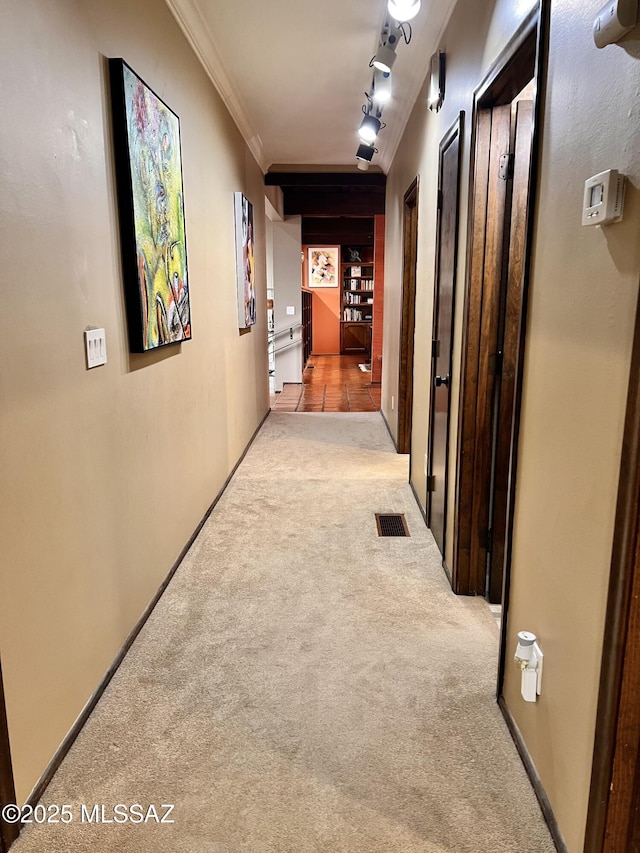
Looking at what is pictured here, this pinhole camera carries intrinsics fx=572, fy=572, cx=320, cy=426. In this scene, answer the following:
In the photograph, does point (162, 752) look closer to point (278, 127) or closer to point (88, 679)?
point (88, 679)

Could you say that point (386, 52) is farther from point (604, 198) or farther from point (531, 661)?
point (531, 661)

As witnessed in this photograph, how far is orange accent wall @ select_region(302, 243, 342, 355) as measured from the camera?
1229 centimetres

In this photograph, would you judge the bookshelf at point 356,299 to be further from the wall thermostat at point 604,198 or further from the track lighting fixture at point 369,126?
the wall thermostat at point 604,198

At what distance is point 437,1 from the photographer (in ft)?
8.14

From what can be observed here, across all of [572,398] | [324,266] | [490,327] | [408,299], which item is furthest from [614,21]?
[324,266]

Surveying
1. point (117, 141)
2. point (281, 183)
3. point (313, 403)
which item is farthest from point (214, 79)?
point (313, 403)

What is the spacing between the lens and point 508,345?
225cm

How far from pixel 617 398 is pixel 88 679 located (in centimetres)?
164

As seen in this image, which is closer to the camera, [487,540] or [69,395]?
[69,395]

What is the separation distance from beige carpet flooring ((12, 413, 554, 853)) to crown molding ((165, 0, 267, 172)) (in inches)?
98.2

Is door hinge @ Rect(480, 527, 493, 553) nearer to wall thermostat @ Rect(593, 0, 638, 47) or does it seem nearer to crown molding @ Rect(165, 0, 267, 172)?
wall thermostat @ Rect(593, 0, 638, 47)

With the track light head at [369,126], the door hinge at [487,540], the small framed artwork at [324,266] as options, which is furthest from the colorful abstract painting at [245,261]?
the small framed artwork at [324,266]

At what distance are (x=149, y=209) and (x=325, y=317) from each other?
34.2 ft

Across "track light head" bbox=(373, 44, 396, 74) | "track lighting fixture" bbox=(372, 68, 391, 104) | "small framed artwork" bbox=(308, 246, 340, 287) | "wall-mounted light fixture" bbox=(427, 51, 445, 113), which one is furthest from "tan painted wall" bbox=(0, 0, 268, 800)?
"small framed artwork" bbox=(308, 246, 340, 287)
